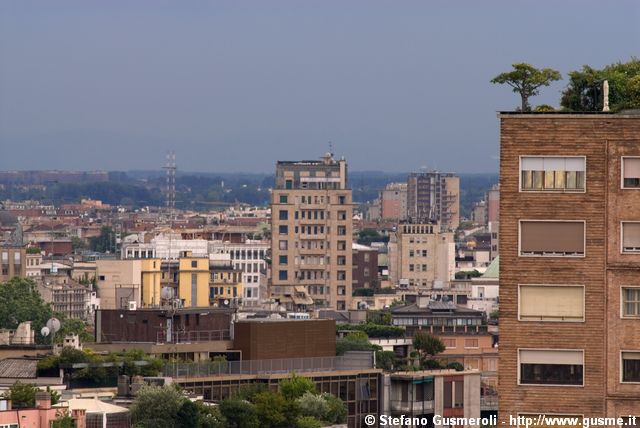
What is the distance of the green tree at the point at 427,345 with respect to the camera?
132875 millimetres

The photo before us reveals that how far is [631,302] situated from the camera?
1240 inches

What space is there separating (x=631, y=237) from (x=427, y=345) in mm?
102978

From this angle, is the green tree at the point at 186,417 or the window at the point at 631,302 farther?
the green tree at the point at 186,417

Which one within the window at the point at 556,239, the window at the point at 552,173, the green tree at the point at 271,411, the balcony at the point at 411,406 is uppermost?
the window at the point at 552,173

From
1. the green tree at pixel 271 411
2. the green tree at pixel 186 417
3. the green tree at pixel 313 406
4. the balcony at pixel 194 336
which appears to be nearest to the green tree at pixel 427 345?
the balcony at pixel 194 336

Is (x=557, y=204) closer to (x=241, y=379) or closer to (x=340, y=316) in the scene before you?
(x=241, y=379)

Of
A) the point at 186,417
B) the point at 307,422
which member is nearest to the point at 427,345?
the point at 307,422

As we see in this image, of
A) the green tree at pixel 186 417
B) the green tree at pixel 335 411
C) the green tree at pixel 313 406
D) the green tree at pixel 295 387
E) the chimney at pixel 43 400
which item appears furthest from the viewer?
the green tree at pixel 295 387

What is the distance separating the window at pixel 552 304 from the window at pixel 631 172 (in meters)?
1.25

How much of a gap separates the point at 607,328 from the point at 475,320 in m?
135

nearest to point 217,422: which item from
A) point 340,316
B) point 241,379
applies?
point 241,379

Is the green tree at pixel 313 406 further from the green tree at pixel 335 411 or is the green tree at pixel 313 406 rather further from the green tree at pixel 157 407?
the green tree at pixel 157 407

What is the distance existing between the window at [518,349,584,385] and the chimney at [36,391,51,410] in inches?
1128

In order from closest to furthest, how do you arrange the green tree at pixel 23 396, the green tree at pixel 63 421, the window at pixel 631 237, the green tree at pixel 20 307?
the window at pixel 631 237, the green tree at pixel 63 421, the green tree at pixel 23 396, the green tree at pixel 20 307
